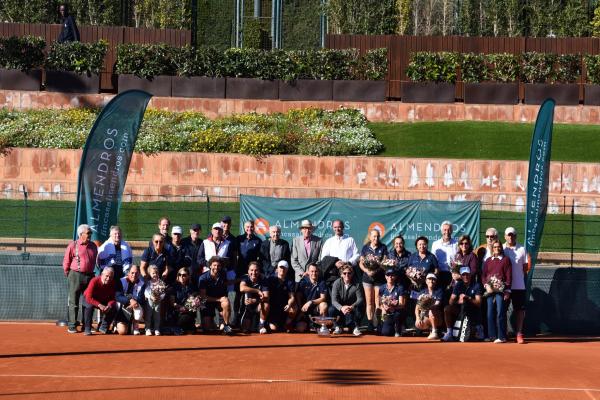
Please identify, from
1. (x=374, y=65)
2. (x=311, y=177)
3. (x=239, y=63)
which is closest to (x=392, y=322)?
(x=311, y=177)

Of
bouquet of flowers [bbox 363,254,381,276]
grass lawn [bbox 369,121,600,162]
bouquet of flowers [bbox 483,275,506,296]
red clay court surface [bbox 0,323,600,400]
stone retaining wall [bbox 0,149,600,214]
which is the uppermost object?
grass lawn [bbox 369,121,600,162]

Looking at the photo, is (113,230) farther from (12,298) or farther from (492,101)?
(492,101)

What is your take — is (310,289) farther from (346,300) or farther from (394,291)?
(394,291)

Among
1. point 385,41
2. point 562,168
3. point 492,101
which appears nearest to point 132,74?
point 385,41

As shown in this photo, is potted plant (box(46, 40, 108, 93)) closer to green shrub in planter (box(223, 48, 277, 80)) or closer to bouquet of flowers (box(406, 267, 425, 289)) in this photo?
green shrub in planter (box(223, 48, 277, 80))

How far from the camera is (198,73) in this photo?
3431 cm

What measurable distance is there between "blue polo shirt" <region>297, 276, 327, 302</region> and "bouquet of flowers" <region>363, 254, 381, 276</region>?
748 mm

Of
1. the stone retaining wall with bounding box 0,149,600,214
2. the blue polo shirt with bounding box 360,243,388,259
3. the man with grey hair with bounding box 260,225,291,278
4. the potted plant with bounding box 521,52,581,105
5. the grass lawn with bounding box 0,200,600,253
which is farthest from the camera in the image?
the potted plant with bounding box 521,52,581,105

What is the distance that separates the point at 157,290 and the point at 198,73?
56.8ft

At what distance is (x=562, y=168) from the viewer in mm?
28328

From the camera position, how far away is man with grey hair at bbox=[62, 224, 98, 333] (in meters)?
18.2

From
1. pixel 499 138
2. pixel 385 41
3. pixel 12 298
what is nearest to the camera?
pixel 12 298

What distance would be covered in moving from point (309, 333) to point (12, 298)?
513 centimetres

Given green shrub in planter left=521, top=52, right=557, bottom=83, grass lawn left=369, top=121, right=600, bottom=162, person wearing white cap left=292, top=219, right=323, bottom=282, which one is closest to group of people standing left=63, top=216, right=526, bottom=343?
person wearing white cap left=292, top=219, right=323, bottom=282
